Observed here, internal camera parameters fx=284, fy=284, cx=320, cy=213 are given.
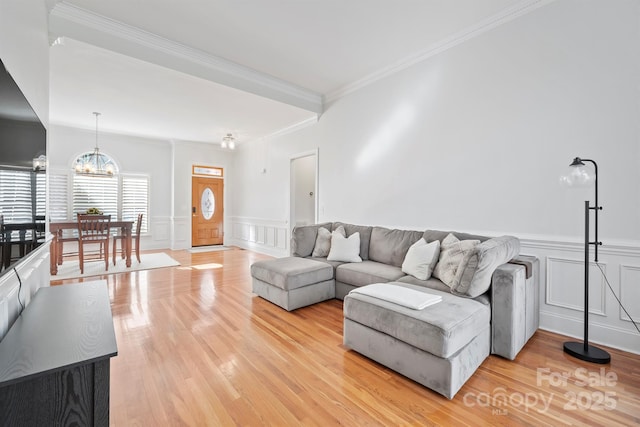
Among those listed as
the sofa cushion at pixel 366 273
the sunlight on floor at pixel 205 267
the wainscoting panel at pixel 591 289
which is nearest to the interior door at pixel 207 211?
the sunlight on floor at pixel 205 267

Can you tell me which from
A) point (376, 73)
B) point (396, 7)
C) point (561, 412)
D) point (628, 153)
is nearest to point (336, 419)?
point (561, 412)

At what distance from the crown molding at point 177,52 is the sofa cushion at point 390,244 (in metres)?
2.59

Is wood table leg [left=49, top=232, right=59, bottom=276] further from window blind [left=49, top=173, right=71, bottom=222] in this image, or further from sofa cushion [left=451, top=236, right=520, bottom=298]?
sofa cushion [left=451, top=236, right=520, bottom=298]

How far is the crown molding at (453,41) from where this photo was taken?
9.07 ft

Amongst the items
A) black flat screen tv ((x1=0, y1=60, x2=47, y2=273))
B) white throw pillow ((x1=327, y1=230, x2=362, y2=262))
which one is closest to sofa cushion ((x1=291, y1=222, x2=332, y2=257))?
white throw pillow ((x1=327, y1=230, x2=362, y2=262))

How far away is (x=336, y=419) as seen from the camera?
1.57 metres

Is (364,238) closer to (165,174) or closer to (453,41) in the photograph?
(453,41)

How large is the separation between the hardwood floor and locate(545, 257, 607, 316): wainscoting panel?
320 millimetres

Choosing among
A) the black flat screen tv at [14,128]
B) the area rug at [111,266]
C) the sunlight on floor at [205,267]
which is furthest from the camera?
the sunlight on floor at [205,267]

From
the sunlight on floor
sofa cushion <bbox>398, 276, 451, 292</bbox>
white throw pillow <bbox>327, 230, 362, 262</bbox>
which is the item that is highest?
white throw pillow <bbox>327, 230, 362, 262</bbox>

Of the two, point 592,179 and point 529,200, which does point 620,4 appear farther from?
point 529,200

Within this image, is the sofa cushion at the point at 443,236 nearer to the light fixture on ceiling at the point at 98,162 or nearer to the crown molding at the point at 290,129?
the crown molding at the point at 290,129

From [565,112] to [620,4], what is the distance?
0.86m

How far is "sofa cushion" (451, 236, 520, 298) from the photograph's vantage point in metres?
2.12
